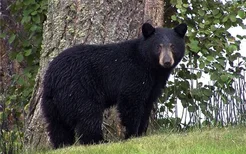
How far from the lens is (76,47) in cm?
898

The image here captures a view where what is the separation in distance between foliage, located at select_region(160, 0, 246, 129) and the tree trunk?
700 millimetres

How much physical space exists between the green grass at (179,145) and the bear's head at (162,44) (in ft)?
3.46

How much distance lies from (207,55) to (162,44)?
2.01m

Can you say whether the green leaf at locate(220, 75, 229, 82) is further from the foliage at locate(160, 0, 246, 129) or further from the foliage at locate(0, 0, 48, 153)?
the foliage at locate(0, 0, 48, 153)

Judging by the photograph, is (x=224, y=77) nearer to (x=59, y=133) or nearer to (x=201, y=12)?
(x=201, y=12)

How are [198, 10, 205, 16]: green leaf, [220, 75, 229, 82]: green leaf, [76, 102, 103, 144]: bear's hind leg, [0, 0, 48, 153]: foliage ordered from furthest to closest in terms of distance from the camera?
[0, 0, 48, 153]: foliage, [198, 10, 205, 16]: green leaf, [220, 75, 229, 82]: green leaf, [76, 102, 103, 144]: bear's hind leg

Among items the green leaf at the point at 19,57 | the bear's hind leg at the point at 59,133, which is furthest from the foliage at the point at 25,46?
the bear's hind leg at the point at 59,133

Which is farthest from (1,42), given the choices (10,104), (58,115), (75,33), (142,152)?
(142,152)

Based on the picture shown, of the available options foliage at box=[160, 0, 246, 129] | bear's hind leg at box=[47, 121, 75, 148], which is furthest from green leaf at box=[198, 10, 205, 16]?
bear's hind leg at box=[47, 121, 75, 148]

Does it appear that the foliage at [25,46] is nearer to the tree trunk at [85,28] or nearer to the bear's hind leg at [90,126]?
the tree trunk at [85,28]

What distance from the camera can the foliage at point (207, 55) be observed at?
10438mm

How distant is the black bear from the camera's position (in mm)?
8688

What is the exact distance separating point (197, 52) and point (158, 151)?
3695mm

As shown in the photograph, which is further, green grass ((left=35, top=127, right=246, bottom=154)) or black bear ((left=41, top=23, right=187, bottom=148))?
black bear ((left=41, top=23, right=187, bottom=148))
